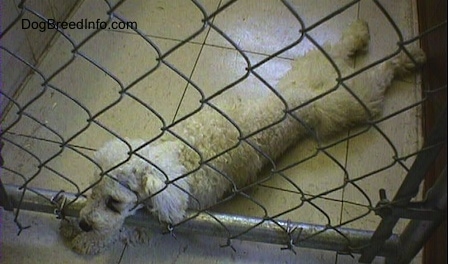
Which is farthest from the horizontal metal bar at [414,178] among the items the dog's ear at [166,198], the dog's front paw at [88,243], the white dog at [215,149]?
the dog's front paw at [88,243]

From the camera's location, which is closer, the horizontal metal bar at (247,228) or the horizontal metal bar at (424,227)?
the horizontal metal bar at (424,227)

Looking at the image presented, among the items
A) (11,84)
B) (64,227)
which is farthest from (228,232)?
(11,84)

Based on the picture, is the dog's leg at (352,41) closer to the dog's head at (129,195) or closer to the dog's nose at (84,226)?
the dog's head at (129,195)

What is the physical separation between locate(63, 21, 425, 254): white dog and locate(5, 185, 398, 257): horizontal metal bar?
49mm

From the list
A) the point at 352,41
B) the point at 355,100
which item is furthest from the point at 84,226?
the point at 352,41

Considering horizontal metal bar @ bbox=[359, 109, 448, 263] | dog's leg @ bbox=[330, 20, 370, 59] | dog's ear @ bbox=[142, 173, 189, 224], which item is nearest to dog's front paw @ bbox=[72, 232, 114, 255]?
dog's ear @ bbox=[142, 173, 189, 224]

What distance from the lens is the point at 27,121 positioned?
188 centimetres

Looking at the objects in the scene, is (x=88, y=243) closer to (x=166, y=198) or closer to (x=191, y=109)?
(x=166, y=198)

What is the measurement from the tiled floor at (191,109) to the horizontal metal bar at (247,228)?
4.0 inches

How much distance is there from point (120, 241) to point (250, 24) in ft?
3.73

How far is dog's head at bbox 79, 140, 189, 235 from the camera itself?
→ 4.64ft

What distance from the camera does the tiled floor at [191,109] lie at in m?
1.58

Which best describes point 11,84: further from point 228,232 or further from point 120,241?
point 228,232

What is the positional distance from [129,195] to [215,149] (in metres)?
0.31
